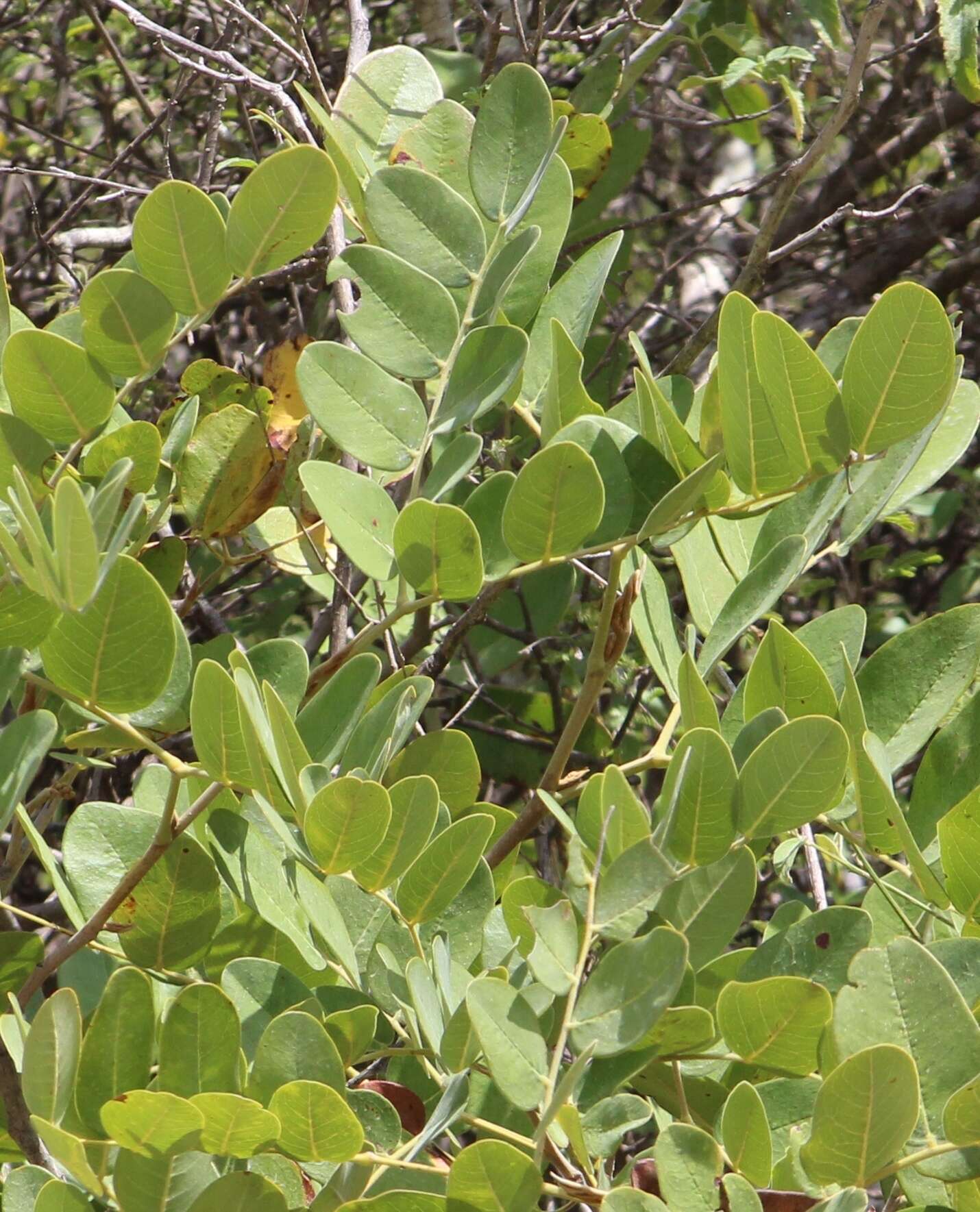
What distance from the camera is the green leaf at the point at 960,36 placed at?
1648mm

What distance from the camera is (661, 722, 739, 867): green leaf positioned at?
67cm

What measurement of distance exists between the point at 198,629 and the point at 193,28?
3.16 feet

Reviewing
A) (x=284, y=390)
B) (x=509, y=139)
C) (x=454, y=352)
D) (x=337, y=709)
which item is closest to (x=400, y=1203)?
(x=337, y=709)

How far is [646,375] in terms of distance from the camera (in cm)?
78

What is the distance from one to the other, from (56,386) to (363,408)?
0.59ft

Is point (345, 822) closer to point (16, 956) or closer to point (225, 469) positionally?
point (16, 956)

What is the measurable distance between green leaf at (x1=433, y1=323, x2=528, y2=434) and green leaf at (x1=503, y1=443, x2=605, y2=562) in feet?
0.24

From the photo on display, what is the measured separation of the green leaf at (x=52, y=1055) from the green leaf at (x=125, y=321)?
392mm

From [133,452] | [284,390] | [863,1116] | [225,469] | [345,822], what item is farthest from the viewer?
[284,390]

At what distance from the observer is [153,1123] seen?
594 mm

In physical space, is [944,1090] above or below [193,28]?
below

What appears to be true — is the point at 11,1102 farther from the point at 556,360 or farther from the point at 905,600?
the point at 905,600

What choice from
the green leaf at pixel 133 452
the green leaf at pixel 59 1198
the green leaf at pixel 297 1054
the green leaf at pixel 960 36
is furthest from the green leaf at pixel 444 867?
the green leaf at pixel 960 36

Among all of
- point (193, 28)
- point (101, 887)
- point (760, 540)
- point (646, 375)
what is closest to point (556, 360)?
point (646, 375)
